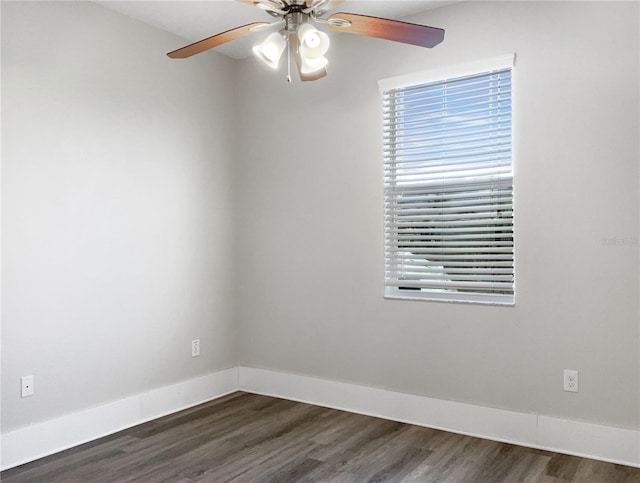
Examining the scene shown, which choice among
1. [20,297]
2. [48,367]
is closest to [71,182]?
[20,297]

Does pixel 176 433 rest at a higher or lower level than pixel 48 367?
lower

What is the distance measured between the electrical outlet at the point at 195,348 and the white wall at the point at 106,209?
6 centimetres

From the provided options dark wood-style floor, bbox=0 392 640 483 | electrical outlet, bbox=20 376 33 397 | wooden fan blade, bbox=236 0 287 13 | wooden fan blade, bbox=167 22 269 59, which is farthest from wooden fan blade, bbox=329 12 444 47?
electrical outlet, bbox=20 376 33 397

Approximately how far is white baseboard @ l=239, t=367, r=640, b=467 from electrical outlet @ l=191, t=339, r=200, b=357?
498 mm

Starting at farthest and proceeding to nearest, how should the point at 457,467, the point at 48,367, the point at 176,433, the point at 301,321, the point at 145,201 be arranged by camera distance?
1. the point at 301,321
2. the point at 145,201
3. the point at 176,433
4. the point at 48,367
5. the point at 457,467

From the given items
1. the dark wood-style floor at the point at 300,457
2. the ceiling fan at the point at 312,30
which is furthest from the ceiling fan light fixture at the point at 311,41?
the dark wood-style floor at the point at 300,457

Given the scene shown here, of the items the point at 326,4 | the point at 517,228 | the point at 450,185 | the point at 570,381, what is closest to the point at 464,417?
the point at 570,381

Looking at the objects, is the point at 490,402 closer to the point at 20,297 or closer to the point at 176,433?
the point at 176,433

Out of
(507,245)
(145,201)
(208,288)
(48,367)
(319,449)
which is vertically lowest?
(319,449)

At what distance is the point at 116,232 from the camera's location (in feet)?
11.2

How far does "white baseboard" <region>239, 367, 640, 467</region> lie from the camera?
2857 mm

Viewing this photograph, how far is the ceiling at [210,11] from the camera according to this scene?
3.32m

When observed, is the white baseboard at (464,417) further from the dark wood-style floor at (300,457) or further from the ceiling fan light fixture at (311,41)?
the ceiling fan light fixture at (311,41)

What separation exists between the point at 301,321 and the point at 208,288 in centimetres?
75
